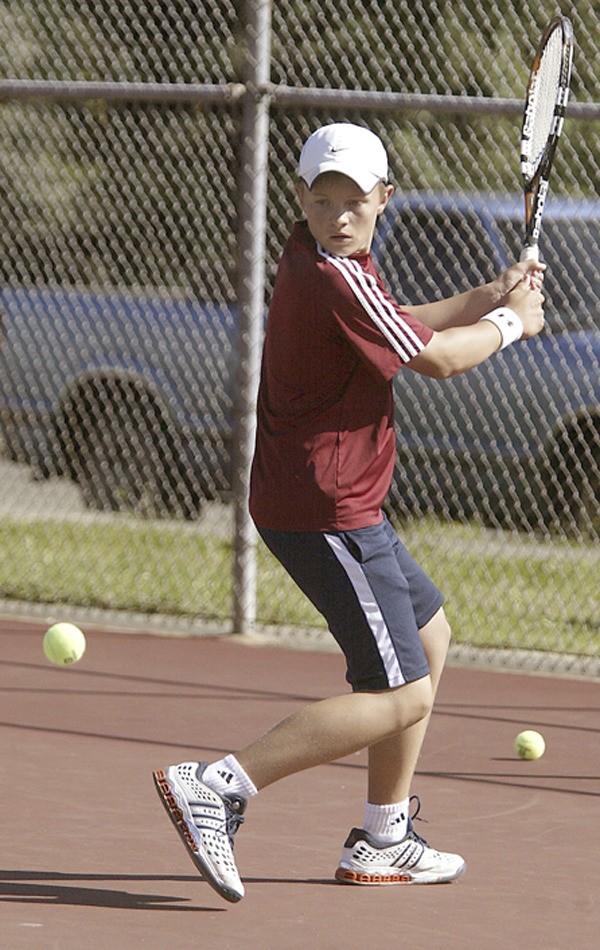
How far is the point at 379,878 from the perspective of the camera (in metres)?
4.18

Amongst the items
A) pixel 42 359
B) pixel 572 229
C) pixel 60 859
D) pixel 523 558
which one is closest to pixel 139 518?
pixel 42 359

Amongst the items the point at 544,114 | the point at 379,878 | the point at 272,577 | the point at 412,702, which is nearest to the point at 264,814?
the point at 379,878

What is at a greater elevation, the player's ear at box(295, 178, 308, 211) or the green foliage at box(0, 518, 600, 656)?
the player's ear at box(295, 178, 308, 211)

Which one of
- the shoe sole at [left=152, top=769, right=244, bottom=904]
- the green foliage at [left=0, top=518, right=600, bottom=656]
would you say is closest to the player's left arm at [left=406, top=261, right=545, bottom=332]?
the shoe sole at [left=152, top=769, right=244, bottom=904]

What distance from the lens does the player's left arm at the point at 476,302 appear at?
4.23 meters

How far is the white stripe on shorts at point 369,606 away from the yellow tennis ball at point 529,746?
1.64 m

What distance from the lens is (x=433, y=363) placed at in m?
3.94

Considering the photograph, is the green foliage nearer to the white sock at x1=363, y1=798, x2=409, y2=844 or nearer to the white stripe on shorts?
the white sock at x1=363, y1=798, x2=409, y2=844

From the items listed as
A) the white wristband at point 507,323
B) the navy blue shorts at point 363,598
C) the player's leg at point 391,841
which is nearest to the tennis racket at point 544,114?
the white wristband at point 507,323

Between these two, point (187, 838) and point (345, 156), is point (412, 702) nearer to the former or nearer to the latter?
point (187, 838)

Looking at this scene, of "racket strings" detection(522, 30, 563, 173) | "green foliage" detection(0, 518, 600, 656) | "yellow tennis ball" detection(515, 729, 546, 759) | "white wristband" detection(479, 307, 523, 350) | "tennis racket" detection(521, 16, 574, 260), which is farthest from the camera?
"green foliage" detection(0, 518, 600, 656)

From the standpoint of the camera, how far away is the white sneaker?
4.17 meters

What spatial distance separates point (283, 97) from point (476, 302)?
300 cm

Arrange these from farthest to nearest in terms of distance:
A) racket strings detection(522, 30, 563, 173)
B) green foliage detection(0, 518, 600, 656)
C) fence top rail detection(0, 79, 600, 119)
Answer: green foliage detection(0, 518, 600, 656), fence top rail detection(0, 79, 600, 119), racket strings detection(522, 30, 563, 173)
